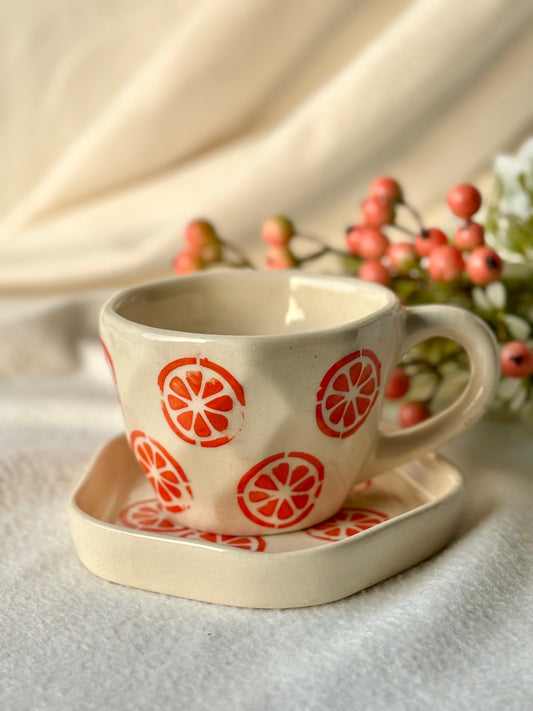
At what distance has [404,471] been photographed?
503 millimetres

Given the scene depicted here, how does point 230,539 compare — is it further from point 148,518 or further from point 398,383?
point 398,383

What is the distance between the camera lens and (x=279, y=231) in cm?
58

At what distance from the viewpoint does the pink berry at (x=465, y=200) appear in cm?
50

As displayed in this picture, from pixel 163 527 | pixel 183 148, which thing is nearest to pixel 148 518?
pixel 163 527

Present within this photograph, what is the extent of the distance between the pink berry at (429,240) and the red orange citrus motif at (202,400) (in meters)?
0.19

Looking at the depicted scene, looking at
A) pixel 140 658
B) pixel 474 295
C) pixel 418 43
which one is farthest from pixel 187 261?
pixel 418 43

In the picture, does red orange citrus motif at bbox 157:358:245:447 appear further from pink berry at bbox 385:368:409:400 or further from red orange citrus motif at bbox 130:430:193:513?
pink berry at bbox 385:368:409:400

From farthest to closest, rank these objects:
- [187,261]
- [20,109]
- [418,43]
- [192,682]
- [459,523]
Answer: [20,109]
[418,43]
[187,261]
[459,523]
[192,682]

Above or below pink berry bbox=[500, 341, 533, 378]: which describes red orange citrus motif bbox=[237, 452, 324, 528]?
below

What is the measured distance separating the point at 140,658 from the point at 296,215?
0.66 m

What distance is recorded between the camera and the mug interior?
Result: 489 millimetres

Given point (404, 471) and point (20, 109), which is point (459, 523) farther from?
point (20, 109)

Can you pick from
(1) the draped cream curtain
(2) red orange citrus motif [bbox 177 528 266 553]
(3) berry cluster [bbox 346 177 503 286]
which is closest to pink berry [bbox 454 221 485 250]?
(3) berry cluster [bbox 346 177 503 286]

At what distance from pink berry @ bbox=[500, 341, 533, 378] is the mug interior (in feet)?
0.31
